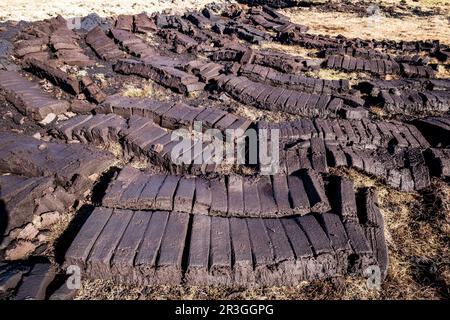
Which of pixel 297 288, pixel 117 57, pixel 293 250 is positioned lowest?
pixel 297 288

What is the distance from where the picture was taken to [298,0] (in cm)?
1669

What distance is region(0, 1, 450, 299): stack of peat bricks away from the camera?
4066 mm

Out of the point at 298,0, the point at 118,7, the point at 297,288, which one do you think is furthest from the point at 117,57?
the point at 298,0

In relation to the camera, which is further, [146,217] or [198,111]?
[198,111]

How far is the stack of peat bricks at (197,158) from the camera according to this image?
13.3 feet

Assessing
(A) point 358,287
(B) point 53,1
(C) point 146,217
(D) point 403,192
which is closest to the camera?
(A) point 358,287

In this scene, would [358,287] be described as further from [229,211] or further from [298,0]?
[298,0]

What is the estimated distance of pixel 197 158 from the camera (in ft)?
18.4

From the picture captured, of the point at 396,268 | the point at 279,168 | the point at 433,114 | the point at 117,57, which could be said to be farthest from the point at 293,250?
the point at 117,57

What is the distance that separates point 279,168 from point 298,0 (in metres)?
13.8

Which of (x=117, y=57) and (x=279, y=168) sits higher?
(x=117, y=57)

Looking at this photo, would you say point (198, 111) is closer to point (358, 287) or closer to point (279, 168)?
point (279, 168)

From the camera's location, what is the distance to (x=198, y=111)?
6.84 metres

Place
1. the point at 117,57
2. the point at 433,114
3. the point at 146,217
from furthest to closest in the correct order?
the point at 117,57, the point at 433,114, the point at 146,217
